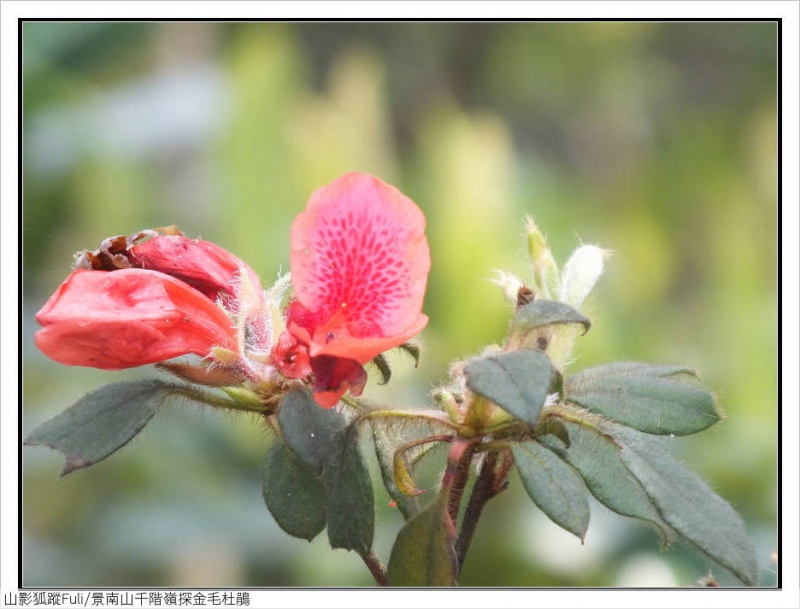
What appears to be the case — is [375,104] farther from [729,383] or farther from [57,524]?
[57,524]

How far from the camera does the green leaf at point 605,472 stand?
66 centimetres

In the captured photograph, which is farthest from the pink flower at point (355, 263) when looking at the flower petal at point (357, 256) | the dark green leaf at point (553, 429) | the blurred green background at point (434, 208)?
the blurred green background at point (434, 208)

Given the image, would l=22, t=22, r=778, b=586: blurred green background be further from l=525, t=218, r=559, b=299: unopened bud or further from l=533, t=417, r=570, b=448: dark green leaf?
l=533, t=417, r=570, b=448: dark green leaf

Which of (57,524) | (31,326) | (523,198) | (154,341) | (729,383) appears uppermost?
(523,198)

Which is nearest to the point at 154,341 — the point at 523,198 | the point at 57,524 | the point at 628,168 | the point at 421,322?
the point at 421,322

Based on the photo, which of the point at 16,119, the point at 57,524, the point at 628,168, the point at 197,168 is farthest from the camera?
the point at 628,168

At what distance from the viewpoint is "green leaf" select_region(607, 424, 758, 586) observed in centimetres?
62

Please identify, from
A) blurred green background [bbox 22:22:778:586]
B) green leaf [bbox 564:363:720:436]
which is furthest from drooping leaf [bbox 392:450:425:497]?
blurred green background [bbox 22:22:778:586]

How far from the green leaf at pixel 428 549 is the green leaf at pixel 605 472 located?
3.7 inches

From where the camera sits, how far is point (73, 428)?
2.21 feet

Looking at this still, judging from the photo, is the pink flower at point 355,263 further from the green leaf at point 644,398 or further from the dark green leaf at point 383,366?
the green leaf at point 644,398

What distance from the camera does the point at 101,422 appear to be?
675 mm

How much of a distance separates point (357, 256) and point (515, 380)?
18cm

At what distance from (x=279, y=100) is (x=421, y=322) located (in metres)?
2.04
